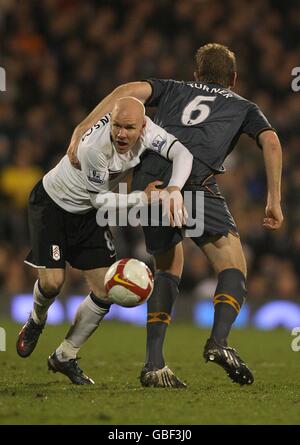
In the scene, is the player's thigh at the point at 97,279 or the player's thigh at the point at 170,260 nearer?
the player's thigh at the point at 170,260

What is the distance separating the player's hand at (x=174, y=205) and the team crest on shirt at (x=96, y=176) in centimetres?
43

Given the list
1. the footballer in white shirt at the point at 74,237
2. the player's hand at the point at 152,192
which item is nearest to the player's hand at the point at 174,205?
the player's hand at the point at 152,192

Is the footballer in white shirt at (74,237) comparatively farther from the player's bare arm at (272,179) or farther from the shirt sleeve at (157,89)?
the player's bare arm at (272,179)

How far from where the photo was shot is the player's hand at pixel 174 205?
5434mm

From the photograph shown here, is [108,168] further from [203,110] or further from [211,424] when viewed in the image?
[211,424]

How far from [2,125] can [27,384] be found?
7751 mm

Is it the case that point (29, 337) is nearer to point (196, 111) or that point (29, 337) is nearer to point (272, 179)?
point (196, 111)

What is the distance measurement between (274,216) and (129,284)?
0.91 metres

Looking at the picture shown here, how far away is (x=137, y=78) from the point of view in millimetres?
14375

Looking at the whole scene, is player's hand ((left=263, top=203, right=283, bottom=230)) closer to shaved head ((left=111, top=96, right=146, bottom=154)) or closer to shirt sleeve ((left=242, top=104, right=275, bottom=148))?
shirt sleeve ((left=242, top=104, right=275, bottom=148))

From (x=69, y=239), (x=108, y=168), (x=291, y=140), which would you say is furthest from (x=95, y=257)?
(x=291, y=140)

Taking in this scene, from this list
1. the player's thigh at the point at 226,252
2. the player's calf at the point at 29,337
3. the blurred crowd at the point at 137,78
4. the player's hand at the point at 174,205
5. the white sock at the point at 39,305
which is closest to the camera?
the player's hand at the point at 174,205

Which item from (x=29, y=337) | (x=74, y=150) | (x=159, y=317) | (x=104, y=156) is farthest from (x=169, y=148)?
(x=29, y=337)

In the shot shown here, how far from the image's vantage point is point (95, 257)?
6238 mm
